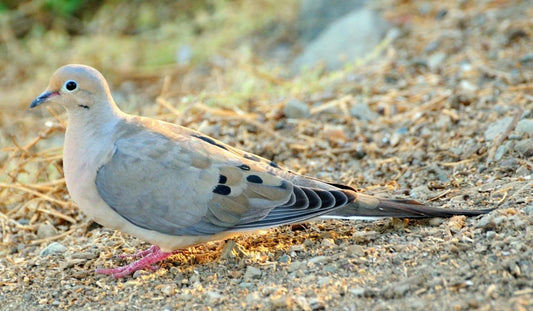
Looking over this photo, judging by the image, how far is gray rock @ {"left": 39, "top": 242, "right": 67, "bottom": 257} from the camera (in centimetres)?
386

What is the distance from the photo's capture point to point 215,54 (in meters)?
7.72

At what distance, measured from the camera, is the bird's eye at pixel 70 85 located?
3.40 m

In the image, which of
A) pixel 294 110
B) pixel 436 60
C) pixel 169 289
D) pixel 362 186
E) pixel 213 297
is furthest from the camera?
pixel 436 60

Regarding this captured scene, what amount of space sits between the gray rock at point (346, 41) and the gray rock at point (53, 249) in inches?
139

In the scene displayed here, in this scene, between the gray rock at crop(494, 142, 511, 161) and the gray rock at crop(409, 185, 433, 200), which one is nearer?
the gray rock at crop(409, 185, 433, 200)

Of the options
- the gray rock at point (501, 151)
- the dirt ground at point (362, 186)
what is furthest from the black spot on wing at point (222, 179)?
the gray rock at point (501, 151)

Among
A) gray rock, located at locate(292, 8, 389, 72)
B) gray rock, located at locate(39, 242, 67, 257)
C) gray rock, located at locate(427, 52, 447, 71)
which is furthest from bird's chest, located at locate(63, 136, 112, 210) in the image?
gray rock, located at locate(292, 8, 389, 72)

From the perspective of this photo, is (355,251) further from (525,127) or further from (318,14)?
(318,14)

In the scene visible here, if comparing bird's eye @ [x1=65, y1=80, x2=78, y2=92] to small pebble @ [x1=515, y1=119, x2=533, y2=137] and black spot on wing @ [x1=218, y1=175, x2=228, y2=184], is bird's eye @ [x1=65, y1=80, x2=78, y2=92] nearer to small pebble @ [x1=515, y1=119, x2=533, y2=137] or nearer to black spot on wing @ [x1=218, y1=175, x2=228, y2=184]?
black spot on wing @ [x1=218, y1=175, x2=228, y2=184]

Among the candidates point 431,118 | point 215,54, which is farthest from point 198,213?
point 215,54

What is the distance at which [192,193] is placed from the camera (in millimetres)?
3295

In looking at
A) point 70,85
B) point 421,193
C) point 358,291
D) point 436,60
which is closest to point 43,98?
point 70,85

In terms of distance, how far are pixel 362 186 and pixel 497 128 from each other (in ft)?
2.99

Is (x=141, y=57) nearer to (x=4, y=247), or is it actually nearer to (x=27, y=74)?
(x=27, y=74)
